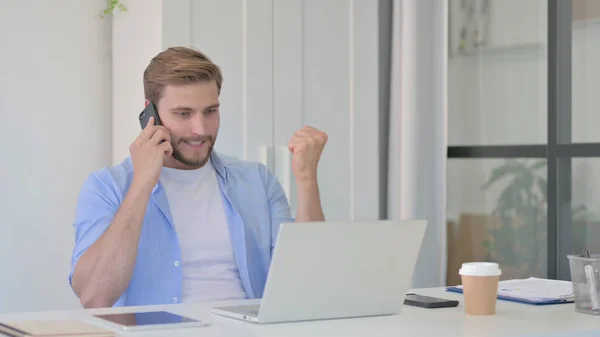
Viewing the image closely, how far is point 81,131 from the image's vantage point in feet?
11.4

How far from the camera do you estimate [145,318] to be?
1.68 m

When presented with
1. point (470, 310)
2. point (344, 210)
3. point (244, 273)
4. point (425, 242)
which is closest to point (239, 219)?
point (244, 273)

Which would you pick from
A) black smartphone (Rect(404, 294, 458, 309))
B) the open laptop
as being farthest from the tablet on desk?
black smartphone (Rect(404, 294, 458, 309))

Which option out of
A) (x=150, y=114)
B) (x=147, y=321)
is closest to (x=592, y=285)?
(x=147, y=321)

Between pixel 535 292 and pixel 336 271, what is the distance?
678 millimetres

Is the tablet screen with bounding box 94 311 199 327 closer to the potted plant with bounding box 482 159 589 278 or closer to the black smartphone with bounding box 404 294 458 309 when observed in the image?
the black smartphone with bounding box 404 294 458 309

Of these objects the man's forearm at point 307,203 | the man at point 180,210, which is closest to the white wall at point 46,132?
the man at point 180,210

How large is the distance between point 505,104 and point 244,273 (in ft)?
5.25

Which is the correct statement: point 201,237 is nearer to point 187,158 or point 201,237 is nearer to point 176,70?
point 187,158

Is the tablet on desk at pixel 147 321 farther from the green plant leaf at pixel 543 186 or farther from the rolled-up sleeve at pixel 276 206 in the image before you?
the green plant leaf at pixel 543 186

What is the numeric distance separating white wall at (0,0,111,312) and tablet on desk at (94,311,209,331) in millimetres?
1744

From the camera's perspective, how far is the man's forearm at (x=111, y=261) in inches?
89.9

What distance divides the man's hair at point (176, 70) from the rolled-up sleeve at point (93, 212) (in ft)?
0.97

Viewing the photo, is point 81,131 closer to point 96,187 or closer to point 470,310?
point 96,187
